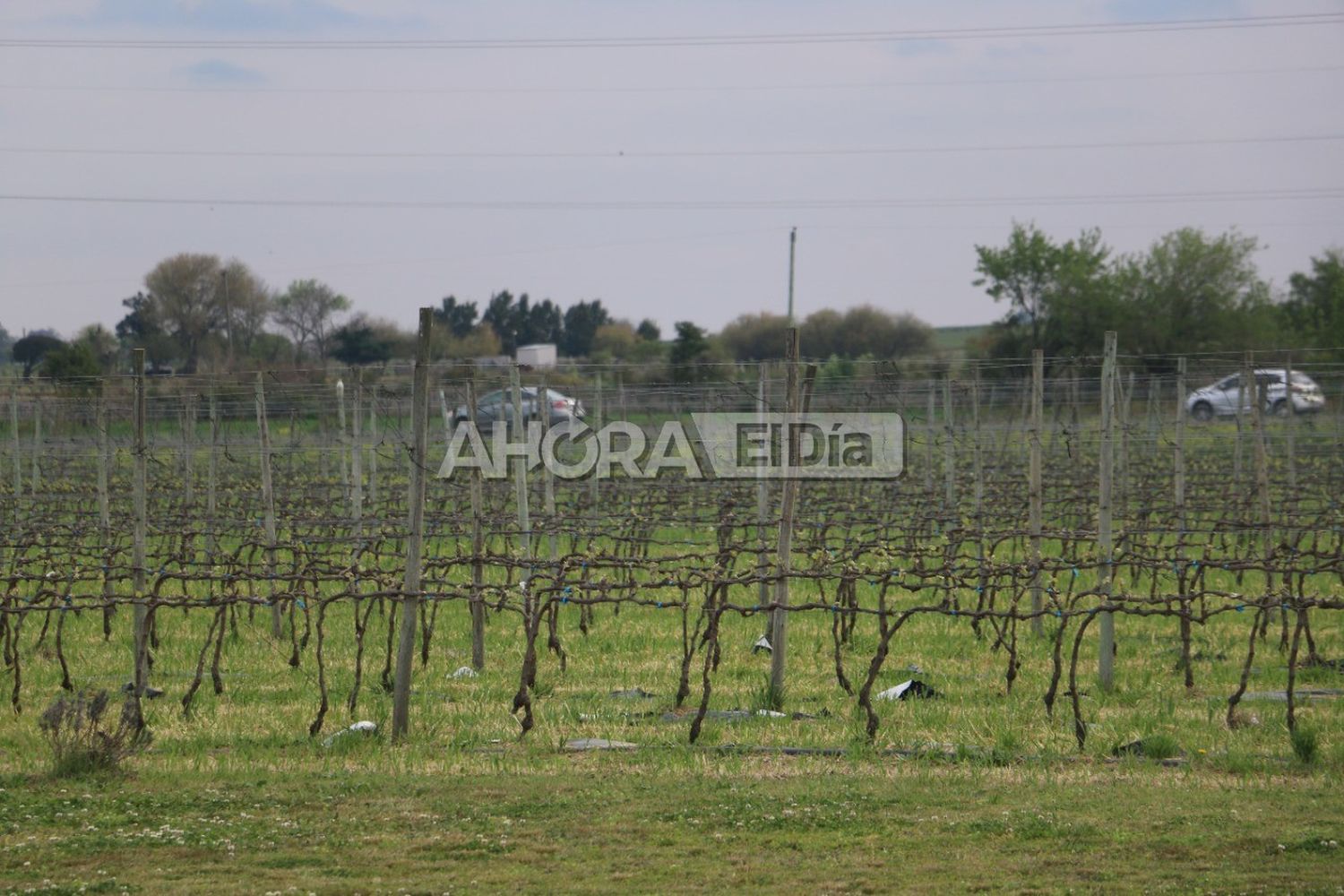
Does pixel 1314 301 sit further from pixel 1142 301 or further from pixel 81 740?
pixel 81 740

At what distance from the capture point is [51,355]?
31.9 m

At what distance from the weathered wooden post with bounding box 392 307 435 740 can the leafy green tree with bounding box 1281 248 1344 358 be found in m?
40.6

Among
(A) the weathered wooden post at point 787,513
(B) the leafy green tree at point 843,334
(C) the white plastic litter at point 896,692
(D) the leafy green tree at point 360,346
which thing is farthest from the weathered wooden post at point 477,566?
(B) the leafy green tree at point 843,334

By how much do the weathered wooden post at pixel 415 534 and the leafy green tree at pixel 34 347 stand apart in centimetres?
3471

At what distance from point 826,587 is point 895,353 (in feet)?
159

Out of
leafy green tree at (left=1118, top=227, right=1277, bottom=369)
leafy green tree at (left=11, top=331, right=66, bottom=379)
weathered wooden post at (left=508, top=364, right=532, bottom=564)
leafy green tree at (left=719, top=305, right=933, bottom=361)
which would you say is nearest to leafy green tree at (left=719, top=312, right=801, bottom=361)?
leafy green tree at (left=719, top=305, right=933, bottom=361)

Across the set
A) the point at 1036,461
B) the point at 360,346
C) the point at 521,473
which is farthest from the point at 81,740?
the point at 360,346

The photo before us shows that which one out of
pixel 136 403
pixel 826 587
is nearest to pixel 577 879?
pixel 136 403

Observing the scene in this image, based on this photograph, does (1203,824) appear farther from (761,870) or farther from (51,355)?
(51,355)

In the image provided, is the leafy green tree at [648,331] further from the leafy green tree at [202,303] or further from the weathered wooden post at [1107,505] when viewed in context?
the weathered wooden post at [1107,505]

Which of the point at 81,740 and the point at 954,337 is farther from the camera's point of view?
the point at 954,337

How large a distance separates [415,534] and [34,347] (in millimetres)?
40403

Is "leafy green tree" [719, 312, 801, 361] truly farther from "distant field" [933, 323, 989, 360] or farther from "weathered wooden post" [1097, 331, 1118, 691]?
"weathered wooden post" [1097, 331, 1118, 691]

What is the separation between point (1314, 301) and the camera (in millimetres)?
52812
